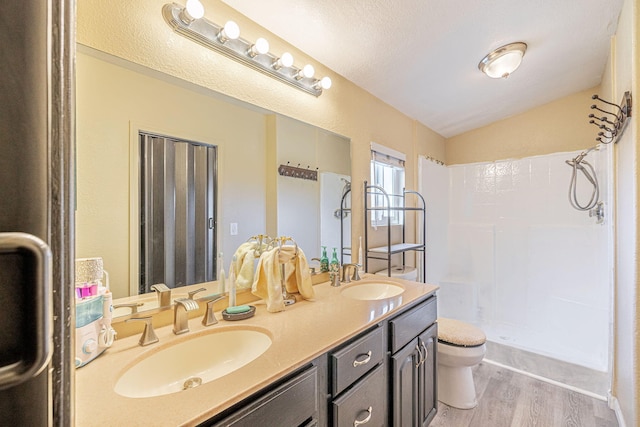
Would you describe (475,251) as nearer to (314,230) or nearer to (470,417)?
(470,417)

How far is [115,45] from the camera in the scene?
3.25 feet

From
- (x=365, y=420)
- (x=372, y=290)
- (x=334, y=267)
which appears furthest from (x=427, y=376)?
(x=334, y=267)

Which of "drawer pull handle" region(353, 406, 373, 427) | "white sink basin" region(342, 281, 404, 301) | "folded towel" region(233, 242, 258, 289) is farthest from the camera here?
"white sink basin" region(342, 281, 404, 301)

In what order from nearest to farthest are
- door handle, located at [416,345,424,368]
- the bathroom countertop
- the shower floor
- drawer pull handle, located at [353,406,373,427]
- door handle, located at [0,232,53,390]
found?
door handle, located at [0,232,53,390] < the bathroom countertop < drawer pull handle, located at [353,406,373,427] < door handle, located at [416,345,424,368] < the shower floor

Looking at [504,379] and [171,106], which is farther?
[504,379]

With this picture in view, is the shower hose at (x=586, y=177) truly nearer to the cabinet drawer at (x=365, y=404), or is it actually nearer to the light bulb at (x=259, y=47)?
the cabinet drawer at (x=365, y=404)

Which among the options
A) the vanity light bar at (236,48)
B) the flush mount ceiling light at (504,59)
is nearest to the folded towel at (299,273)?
the vanity light bar at (236,48)

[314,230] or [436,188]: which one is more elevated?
[436,188]

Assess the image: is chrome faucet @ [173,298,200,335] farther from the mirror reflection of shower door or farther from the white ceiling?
the white ceiling

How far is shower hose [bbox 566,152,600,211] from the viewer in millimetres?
2457

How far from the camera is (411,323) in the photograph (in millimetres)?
1418

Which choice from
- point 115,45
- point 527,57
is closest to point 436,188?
point 527,57

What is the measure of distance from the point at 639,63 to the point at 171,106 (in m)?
A: 2.01

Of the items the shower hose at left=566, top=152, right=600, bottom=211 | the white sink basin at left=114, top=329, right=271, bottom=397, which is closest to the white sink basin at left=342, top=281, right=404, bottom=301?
the white sink basin at left=114, top=329, right=271, bottom=397
